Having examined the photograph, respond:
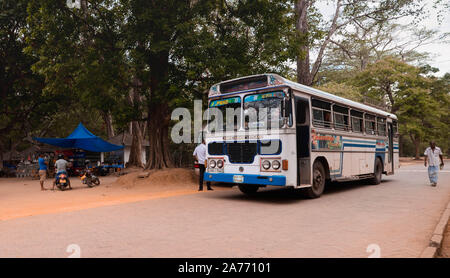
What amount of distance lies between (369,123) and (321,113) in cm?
454

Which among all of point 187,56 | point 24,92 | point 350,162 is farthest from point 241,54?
point 24,92

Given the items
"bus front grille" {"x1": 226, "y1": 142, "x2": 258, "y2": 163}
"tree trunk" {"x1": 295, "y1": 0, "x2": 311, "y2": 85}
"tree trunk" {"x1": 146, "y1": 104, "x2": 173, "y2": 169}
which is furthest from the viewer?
"tree trunk" {"x1": 295, "y1": 0, "x2": 311, "y2": 85}

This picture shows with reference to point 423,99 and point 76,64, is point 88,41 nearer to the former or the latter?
point 76,64

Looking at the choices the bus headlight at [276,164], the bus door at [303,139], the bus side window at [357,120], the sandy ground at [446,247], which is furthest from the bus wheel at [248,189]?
the sandy ground at [446,247]

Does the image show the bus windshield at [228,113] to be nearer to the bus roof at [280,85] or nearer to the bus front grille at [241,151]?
the bus roof at [280,85]

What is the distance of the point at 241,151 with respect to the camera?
10070mm

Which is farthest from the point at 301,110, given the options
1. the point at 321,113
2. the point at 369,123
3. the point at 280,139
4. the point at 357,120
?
the point at 369,123

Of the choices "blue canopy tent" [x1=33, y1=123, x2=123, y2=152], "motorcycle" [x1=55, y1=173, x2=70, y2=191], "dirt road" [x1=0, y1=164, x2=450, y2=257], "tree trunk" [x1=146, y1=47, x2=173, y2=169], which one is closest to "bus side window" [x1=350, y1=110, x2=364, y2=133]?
"dirt road" [x1=0, y1=164, x2=450, y2=257]

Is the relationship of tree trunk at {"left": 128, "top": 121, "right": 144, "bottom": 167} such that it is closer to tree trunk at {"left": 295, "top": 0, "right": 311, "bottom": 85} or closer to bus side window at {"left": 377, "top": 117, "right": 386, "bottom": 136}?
tree trunk at {"left": 295, "top": 0, "right": 311, "bottom": 85}

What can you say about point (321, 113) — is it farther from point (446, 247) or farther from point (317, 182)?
point (446, 247)

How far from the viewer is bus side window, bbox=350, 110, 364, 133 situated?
511 inches

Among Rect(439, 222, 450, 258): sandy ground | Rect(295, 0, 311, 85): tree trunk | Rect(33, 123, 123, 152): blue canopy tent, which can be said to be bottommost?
Rect(439, 222, 450, 258): sandy ground

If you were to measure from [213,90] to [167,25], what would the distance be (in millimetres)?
3973

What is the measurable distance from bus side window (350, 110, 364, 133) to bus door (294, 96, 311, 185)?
11.4ft
